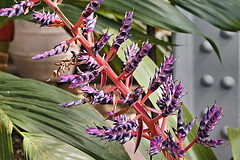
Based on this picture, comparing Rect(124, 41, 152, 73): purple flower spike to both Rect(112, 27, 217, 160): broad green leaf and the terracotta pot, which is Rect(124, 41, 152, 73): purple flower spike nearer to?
Rect(112, 27, 217, 160): broad green leaf

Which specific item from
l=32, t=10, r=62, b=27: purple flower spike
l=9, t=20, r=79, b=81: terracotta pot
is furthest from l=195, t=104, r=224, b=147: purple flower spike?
l=9, t=20, r=79, b=81: terracotta pot

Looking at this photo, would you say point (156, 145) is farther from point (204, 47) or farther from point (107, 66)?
point (204, 47)

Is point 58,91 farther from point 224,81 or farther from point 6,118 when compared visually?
point 224,81

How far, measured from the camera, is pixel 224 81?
48cm

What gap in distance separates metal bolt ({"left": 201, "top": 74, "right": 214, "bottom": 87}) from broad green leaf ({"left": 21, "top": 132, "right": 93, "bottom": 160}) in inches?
12.7

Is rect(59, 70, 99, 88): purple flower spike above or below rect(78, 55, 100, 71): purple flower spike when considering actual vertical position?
below

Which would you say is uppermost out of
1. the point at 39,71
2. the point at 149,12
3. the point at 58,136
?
the point at 149,12

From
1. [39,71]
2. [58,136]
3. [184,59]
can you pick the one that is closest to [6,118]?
[58,136]

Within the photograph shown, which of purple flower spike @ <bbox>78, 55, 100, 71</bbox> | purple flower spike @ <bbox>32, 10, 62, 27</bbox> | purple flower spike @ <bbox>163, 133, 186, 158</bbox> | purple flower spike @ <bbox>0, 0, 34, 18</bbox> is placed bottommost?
purple flower spike @ <bbox>163, 133, 186, 158</bbox>

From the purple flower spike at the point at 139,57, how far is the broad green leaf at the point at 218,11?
6.9 inches

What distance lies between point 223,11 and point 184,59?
0.63ft

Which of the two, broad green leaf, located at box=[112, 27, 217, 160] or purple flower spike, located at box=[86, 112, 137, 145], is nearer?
purple flower spike, located at box=[86, 112, 137, 145]

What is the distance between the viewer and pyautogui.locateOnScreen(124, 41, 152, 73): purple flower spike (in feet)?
0.48

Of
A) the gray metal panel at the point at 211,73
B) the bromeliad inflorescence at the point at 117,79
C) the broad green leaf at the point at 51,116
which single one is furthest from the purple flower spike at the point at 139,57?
the gray metal panel at the point at 211,73
